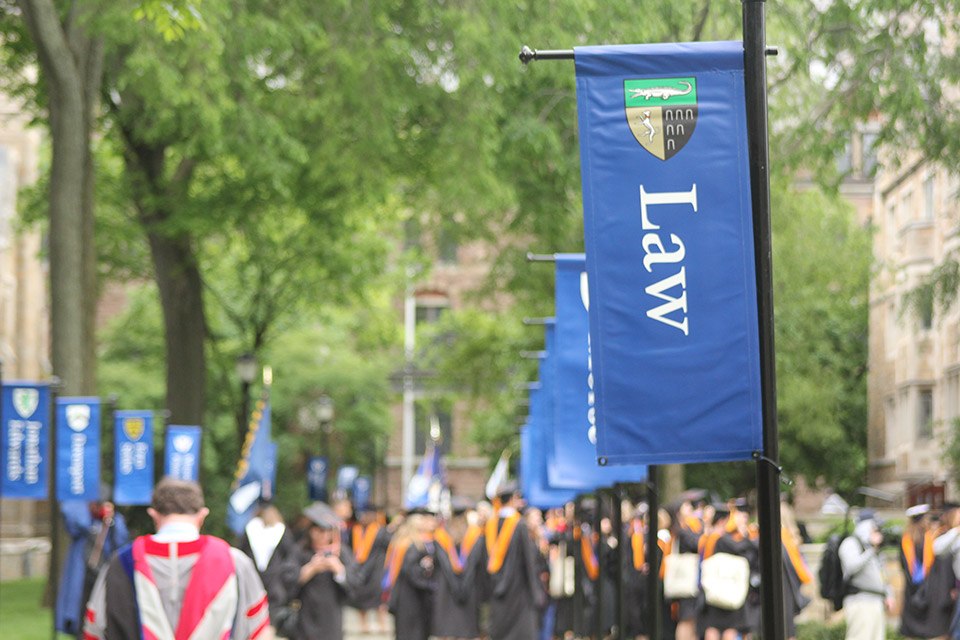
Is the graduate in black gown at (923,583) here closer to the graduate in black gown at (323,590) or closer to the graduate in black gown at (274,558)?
the graduate in black gown at (323,590)

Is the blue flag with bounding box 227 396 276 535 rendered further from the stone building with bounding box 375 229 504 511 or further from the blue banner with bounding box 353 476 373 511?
the stone building with bounding box 375 229 504 511

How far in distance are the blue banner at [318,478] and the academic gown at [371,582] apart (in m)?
16.7

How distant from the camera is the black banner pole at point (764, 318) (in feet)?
18.8

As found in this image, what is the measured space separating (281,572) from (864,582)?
6060 mm

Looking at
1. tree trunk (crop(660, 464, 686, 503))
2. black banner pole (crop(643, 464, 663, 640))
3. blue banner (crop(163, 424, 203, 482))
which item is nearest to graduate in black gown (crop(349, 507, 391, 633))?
blue banner (crop(163, 424, 203, 482))

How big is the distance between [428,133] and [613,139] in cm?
1848

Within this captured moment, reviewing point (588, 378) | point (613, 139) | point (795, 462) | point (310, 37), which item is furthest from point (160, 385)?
point (613, 139)

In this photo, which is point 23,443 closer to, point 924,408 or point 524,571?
point 524,571

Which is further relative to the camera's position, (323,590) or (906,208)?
(906,208)

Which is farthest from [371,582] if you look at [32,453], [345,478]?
[345,478]

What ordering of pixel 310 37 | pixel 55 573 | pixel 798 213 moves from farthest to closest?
pixel 798 213 → pixel 310 37 → pixel 55 573

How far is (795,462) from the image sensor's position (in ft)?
160

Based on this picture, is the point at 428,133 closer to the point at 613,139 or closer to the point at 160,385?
the point at 613,139

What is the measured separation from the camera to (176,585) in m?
6.46
